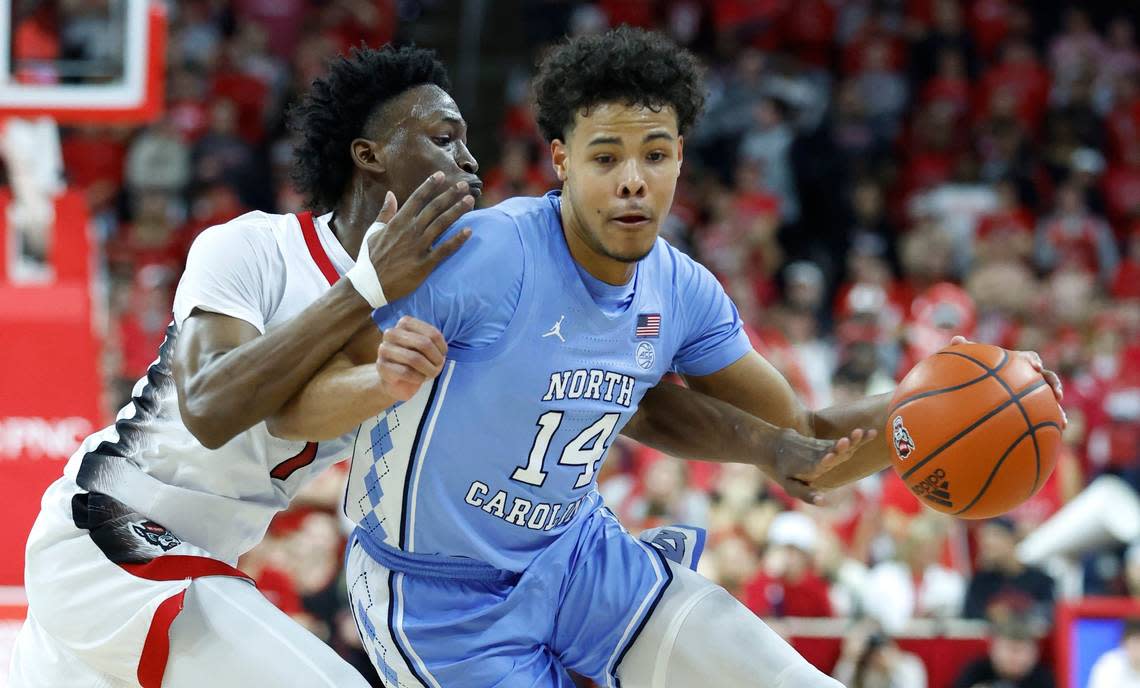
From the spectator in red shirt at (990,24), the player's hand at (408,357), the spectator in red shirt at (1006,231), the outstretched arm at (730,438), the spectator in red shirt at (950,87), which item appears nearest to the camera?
the player's hand at (408,357)

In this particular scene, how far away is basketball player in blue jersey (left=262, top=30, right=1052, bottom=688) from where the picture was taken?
12.1 ft

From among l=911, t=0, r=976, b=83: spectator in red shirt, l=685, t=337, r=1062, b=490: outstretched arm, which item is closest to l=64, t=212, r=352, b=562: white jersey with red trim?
l=685, t=337, r=1062, b=490: outstretched arm

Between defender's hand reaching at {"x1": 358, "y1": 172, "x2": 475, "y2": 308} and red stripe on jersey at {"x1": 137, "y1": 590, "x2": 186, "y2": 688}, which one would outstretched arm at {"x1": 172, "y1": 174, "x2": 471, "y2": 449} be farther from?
red stripe on jersey at {"x1": 137, "y1": 590, "x2": 186, "y2": 688}

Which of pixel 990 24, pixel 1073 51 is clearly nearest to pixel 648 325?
pixel 1073 51

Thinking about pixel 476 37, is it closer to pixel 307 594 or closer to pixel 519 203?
pixel 307 594

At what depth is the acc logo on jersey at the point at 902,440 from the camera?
12.5ft

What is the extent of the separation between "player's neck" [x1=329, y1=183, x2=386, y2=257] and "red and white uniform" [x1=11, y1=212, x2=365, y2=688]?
0.18ft

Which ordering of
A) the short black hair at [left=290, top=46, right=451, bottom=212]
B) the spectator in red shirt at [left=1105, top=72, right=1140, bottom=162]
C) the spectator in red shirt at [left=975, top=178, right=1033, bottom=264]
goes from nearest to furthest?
the short black hair at [left=290, top=46, right=451, bottom=212] → the spectator in red shirt at [left=975, top=178, right=1033, bottom=264] → the spectator in red shirt at [left=1105, top=72, right=1140, bottom=162]

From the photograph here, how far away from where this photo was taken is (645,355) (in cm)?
392

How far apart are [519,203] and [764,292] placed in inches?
328

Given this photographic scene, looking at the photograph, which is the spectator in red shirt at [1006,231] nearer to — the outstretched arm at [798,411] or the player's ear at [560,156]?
the outstretched arm at [798,411]

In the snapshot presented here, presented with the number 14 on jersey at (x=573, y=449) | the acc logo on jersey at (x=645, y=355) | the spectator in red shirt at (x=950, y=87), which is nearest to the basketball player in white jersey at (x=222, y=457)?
the number 14 on jersey at (x=573, y=449)

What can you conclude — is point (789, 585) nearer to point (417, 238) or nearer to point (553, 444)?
point (553, 444)

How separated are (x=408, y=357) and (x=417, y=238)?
1.12 ft
